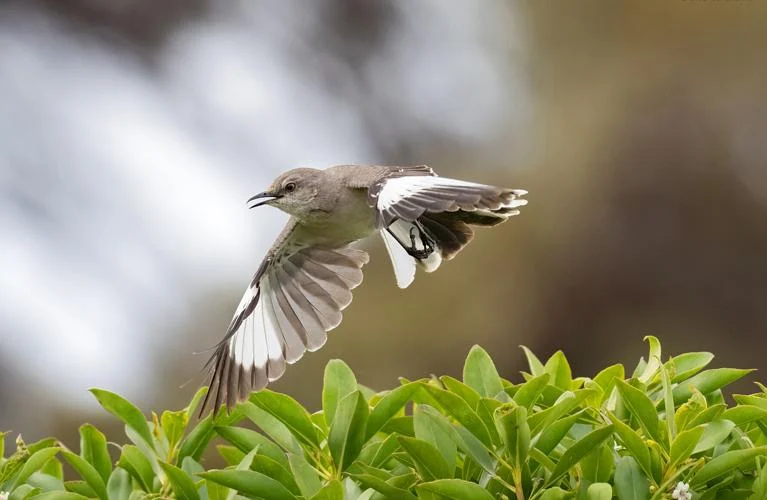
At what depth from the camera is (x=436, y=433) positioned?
1774mm

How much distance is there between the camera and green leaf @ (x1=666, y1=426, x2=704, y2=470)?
1.68m

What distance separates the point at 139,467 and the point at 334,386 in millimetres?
433

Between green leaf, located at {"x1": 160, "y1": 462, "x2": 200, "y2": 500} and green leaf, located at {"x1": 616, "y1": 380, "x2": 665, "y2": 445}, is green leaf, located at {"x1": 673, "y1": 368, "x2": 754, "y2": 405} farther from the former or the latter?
green leaf, located at {"x1": 160, "y1": 462, "x2": 200, "y2": 500}

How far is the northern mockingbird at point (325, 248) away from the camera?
2.67 meters

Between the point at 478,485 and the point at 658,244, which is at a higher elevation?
the point at 658,244

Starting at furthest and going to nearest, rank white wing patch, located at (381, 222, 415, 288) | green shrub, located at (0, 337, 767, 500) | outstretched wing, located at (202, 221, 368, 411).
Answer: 1. white wing patch, located at (381, 222, 415, 288)
2. outstretched wing, located at (202, 221, 368, 411)
3. green shrub, located at (0, 337, 767, 500)

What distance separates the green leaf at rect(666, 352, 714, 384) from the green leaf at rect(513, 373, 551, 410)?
13.5 inches

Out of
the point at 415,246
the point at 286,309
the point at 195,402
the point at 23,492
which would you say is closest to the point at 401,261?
the point at 415,246

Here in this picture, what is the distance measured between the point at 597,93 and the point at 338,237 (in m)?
3.85

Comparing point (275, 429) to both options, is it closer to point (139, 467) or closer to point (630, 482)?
point (139, 467)

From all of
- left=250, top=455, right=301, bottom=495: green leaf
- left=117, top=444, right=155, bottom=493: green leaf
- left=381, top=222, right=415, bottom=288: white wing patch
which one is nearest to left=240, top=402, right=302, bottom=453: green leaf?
left=250, top=455, right=301, bottom=495: green leaf

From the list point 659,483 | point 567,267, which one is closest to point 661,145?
point 567,267

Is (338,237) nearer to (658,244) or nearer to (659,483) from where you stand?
(659,483)

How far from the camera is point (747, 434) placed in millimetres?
1908
